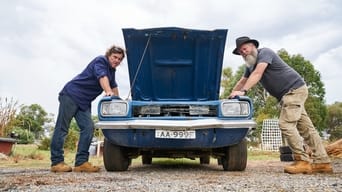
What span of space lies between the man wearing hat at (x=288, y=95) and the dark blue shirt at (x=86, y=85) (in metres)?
1.68

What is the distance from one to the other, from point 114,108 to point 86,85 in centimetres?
75

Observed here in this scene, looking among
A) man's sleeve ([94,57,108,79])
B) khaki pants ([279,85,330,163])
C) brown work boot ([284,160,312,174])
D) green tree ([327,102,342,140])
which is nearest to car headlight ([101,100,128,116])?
man's sleeve ([94,57,108,79])

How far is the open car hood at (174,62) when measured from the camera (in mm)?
5575

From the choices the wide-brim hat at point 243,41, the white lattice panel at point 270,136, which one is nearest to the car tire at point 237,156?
the wide-brim hat at point 243,41

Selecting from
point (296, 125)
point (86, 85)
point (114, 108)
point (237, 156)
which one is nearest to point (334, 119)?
point (296, 125)

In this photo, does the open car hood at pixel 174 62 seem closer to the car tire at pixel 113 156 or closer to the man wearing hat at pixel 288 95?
the man wearing hat at pixel 288 95

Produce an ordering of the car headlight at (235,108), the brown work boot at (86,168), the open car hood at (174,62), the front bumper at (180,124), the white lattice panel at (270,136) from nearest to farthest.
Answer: the front bumper at (180,124) → the car headlight at (235,108) → the brown work boot at (86,168) → the open car hood at (174,62) → the white lattice panel at (270,136)

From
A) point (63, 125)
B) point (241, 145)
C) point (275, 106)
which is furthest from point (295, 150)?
point (275, 106)

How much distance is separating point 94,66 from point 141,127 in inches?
45.0

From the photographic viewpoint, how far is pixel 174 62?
228 inches

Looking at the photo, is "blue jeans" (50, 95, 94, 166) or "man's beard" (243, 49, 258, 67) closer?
"man's beard" (243, 49, 258, 67)

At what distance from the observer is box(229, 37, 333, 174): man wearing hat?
4.92m

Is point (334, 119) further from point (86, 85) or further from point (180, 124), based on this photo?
point (180, 124)

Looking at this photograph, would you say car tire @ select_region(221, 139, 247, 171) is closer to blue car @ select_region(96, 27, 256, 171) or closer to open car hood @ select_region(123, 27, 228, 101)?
blue car @ select_region(96, 27, 256, 171)
